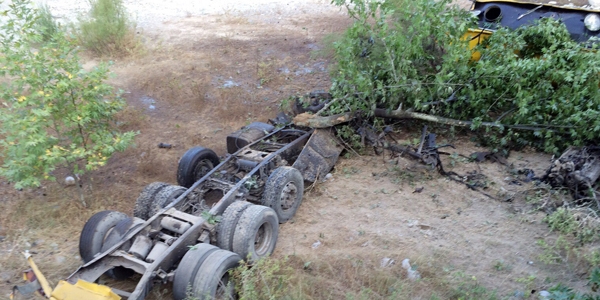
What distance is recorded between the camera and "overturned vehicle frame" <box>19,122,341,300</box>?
4.05 metres

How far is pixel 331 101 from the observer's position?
7141mm

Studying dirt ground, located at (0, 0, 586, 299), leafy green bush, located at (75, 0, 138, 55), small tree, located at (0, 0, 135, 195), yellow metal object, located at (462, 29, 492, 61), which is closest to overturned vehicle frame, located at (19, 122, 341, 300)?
dirt ground, located at (0, 0, 586, 299)

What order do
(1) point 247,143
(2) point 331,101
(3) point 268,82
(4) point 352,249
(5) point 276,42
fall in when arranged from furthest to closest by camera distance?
1. (5) point 276,42
2. (3) point 268,82
3. (2) point 331,101
4. (1) point 247,143
5. (4) point 352,249

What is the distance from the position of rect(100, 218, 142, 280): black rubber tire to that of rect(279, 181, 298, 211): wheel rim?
177 centimetres

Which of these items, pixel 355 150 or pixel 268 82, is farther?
pixel 268 82

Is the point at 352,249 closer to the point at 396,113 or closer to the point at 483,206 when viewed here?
the point at 483,206

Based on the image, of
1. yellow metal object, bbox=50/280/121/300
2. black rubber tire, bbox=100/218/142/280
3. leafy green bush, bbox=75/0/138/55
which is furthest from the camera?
leafy green bush, bbox=75/0/138/55

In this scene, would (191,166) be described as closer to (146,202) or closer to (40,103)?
(146,202)

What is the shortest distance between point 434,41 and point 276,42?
5.22 m

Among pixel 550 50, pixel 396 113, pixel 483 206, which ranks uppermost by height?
pixel 550 50

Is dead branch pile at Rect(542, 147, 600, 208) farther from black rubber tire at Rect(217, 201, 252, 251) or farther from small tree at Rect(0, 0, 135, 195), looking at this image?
small tree at Rect(0, 0, 135, 195)

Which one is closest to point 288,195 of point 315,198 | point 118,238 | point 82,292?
point 315,198

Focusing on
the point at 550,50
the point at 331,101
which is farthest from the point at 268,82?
the point at 550,50

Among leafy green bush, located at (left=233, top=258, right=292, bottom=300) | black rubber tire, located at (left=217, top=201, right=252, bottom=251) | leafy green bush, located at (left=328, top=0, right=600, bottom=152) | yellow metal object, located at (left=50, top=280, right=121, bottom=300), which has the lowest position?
leafy green bush, located at (left=233, top=258, right=292, bottom=300)
